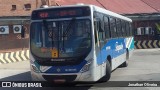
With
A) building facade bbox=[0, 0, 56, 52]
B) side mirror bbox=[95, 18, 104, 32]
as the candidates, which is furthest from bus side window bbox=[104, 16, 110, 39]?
building facade bbox=[0, 0, 56, 52]

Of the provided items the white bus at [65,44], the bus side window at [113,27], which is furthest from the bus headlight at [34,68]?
the bus side window at [113,27]

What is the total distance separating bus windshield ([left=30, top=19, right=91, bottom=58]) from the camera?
1107 cm

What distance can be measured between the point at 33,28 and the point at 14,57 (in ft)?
44.8

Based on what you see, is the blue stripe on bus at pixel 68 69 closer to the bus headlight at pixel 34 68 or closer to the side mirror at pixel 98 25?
the bus headlight at pixel 34 68

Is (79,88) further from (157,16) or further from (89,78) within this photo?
(157,16)

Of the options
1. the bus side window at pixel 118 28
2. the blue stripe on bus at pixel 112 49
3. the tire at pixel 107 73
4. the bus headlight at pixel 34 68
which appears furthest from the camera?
the bus side window at pixel 118 28

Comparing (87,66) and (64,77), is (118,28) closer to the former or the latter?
(87,66)

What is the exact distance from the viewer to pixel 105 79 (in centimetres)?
1345

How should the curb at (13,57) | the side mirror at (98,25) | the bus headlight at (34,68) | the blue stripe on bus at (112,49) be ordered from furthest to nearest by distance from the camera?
1. the curb at (13,57)
2. the blue stripe on bus at (112,49)
3. the side mirror at (98,25)
4. the bus headlight at (34,68)

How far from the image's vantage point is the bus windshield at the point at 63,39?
36.3ft

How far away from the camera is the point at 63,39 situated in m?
11.2

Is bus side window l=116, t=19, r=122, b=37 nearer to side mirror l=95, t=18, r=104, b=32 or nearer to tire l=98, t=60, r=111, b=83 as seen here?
tire l=98, t=60, r=111, b=83

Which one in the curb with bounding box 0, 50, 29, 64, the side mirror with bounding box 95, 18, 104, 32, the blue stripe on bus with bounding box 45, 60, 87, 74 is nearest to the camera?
the blue stripe on bus with bounding box 45, 60, 87, 74

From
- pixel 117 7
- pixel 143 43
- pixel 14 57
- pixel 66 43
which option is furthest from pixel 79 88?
pixel 117 7
